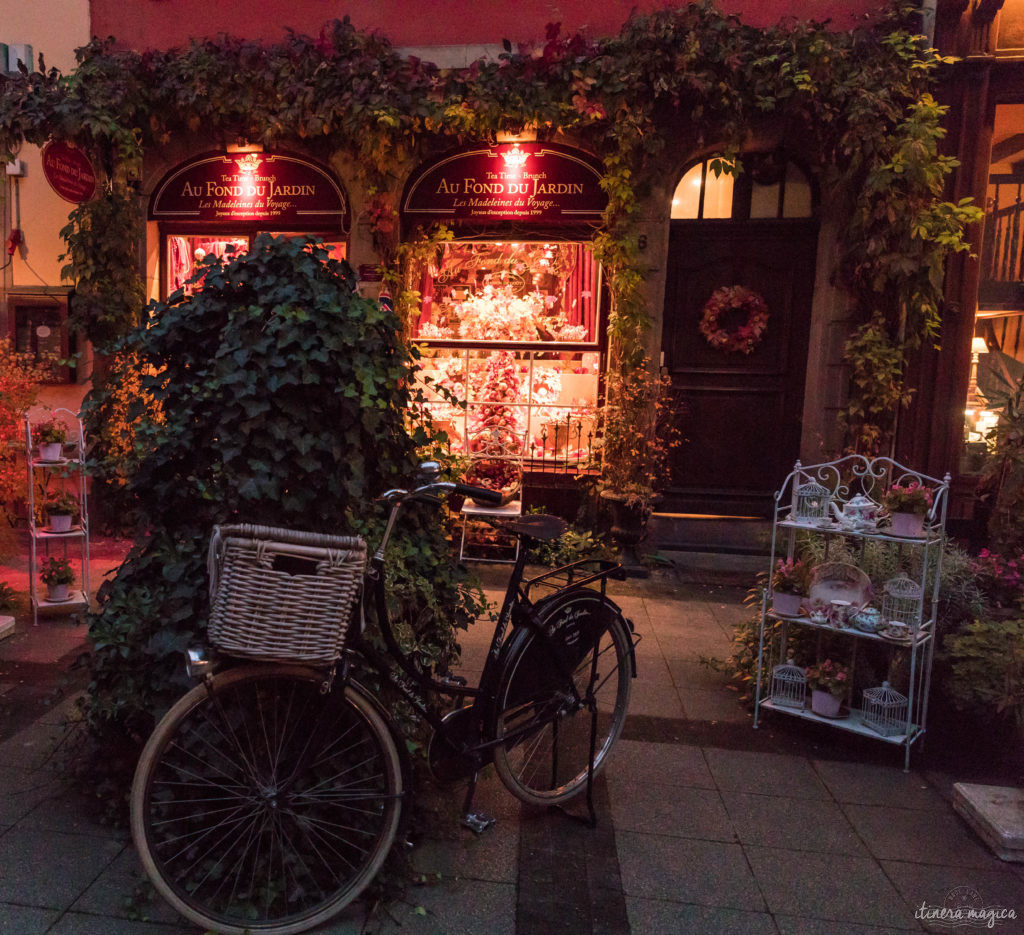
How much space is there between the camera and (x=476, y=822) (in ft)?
10.5

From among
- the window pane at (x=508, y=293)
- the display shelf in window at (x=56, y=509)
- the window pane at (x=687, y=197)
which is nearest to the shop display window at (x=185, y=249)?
the window pane at (x=508, y=293)

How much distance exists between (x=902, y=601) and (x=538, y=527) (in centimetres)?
213

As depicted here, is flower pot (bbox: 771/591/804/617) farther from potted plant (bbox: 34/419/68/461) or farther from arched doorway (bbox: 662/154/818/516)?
potted plant (bbox: 34/419/68/461)

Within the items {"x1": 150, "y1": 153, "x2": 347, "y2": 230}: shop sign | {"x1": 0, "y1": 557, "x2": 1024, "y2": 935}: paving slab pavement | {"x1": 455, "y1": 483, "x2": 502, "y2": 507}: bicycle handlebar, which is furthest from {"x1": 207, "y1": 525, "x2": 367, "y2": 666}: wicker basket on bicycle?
{"x1": 150, "y1": 153, "x2": 347, "y2": 230}: shop sign

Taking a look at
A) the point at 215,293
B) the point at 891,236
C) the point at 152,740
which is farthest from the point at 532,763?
the point at 891,236

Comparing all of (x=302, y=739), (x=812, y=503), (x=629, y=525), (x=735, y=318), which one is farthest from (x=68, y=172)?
(x=812, y=503)

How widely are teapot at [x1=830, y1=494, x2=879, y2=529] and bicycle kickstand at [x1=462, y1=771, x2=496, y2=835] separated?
2229mm

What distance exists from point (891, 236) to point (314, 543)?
21.7 ft

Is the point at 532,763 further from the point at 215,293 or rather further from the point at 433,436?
the point at 215,293

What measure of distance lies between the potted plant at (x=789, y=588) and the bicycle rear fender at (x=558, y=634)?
1.20 meters

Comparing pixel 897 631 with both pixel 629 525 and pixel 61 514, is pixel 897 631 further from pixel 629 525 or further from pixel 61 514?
pixel 61 514

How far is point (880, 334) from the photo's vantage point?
Result: 7281 mm

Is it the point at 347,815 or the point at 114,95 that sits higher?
the point at 114,95

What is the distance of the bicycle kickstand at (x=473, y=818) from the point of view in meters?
3.15
